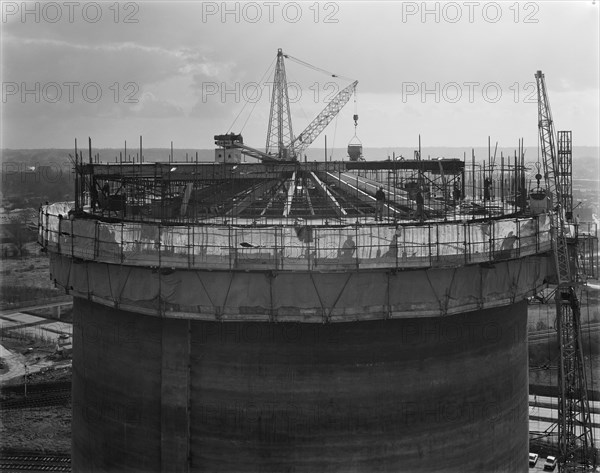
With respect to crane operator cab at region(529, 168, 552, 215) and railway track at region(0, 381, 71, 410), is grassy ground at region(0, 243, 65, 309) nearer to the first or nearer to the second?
railway track at region(0, 381, 71, 410)

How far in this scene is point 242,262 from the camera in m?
19.2

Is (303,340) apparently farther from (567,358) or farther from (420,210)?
(567,358)

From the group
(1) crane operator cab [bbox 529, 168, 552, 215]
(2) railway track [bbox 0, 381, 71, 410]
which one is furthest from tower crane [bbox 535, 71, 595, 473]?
(2) railway track [bbox 0, 381, 71, 410]

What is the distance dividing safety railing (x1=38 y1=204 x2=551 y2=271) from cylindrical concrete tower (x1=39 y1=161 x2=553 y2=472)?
4cm

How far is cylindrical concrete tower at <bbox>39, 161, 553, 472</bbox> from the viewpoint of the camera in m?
19.3

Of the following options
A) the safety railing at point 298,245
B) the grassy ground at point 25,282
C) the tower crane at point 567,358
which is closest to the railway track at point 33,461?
the tower crane at point 567,358

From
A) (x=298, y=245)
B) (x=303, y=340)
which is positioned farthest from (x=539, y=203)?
(x=303, y=340)

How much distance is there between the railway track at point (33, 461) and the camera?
4666 cm

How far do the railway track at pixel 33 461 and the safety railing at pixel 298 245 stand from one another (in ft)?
97.5

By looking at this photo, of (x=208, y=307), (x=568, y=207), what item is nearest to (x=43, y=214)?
(x=208, y=307)

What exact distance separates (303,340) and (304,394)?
51.1 inches

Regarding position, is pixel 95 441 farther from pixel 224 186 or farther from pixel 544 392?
pixel 544 392

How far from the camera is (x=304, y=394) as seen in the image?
1942cm

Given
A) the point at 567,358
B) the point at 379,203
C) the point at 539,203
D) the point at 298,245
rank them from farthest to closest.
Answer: the point at 567,358 < the point at 539,203 < the point at 379,203 < the point at 298,245
